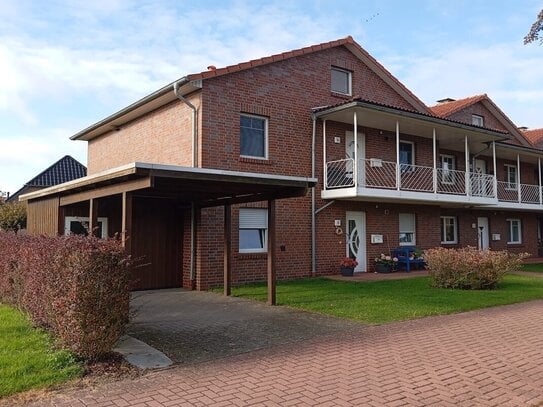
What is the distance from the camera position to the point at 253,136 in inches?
571

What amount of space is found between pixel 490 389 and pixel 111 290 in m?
4.34

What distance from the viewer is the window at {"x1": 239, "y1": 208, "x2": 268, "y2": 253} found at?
14.1 metres

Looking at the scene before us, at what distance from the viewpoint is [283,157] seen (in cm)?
1487

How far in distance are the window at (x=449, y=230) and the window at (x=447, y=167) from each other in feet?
5.28

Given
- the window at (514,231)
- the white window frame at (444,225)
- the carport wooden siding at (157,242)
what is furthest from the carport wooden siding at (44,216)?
the window at (514,231)

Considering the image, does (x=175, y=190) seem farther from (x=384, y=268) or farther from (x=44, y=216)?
(x=384, y=268)

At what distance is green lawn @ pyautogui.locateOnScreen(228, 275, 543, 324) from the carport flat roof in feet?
7.93

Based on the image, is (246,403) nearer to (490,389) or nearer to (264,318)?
(490,389)

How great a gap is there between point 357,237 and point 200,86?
746 cm

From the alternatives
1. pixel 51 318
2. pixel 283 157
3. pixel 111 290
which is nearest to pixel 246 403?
pixel 111 290

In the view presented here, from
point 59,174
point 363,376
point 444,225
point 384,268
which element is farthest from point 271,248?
point 59,174

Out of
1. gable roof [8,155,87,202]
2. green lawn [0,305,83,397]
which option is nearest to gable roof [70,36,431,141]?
green lawn [0,305,83,397]

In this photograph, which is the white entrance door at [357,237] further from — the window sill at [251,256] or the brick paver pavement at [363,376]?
the brick paver pavement at [363,376]

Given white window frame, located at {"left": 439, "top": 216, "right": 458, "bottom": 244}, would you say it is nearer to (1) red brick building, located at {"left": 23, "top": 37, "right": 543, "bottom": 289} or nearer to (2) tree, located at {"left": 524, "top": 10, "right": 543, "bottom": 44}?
(1) red brick building, located at {"left": 23, "top": 37, "right": 543, "bottom": 289}
